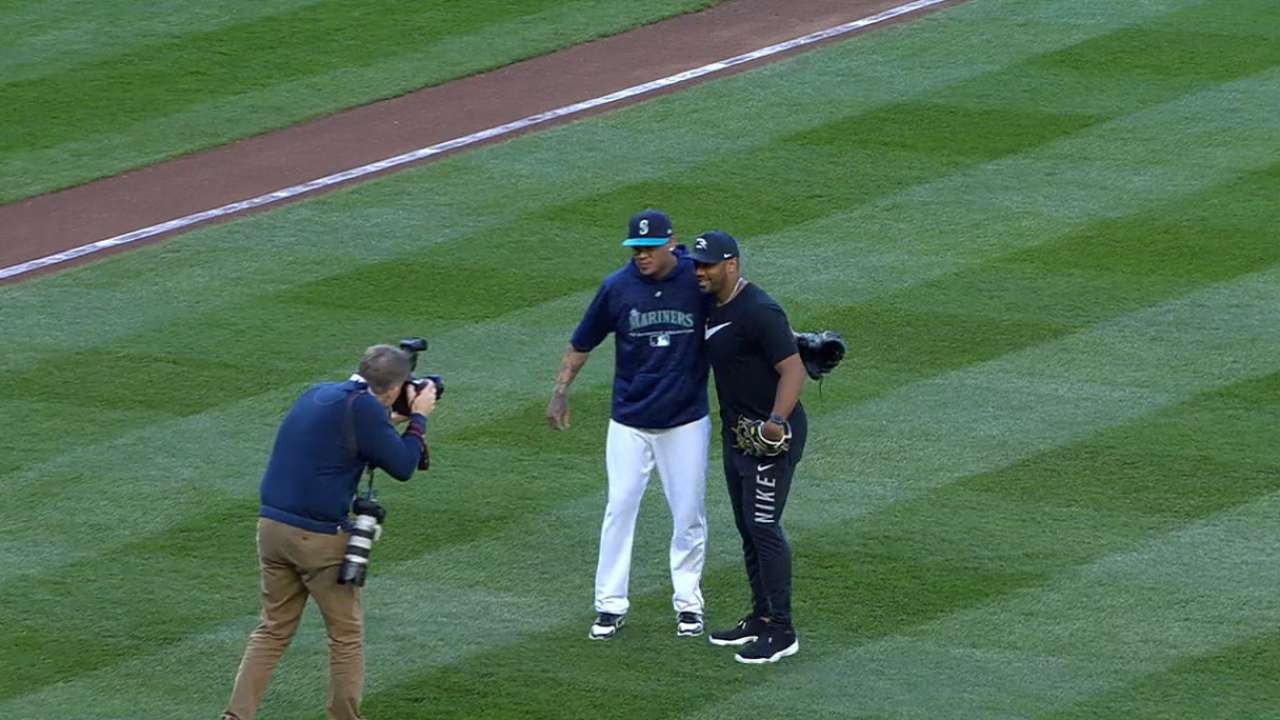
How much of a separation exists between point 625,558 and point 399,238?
6.30 meters

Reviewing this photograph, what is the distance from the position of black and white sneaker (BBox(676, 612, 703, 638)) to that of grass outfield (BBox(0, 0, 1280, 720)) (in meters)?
0.12

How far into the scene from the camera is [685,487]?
970cm

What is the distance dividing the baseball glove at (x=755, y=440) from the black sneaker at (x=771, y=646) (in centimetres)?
80

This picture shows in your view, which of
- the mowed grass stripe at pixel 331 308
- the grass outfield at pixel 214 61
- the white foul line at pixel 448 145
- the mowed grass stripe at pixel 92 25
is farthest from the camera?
the mowed grass stripe at pixel 92 25

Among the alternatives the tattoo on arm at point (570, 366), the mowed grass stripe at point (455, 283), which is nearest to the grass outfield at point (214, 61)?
the mowed grass stripe at point (455, 283)

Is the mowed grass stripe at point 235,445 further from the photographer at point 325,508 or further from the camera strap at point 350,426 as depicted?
the camera strap at point 350,426

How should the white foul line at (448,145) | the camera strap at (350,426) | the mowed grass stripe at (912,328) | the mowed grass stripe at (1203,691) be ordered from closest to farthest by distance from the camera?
the camera strap at (350,426) < the mowed grass stripe at (1203,691) < the mowed grass stripe at (912,328) < the white foul line at (448,145)

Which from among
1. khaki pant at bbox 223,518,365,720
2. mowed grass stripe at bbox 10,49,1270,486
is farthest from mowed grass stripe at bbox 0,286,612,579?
khaki pant at bbox 223,518,365,720

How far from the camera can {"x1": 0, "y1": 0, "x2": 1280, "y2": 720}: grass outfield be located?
941 cm

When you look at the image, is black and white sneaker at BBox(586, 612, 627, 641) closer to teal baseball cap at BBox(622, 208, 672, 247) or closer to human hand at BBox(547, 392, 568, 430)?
human hand at BBox(547, 392, 568, 430)

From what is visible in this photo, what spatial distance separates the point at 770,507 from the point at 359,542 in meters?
1.93

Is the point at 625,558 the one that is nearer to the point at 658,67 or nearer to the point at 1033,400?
the point at 1033,400

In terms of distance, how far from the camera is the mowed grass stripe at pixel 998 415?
36.3 ft

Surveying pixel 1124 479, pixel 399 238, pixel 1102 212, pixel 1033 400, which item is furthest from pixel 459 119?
pixel 1124 479
